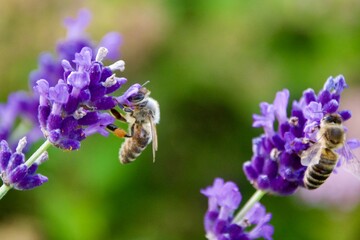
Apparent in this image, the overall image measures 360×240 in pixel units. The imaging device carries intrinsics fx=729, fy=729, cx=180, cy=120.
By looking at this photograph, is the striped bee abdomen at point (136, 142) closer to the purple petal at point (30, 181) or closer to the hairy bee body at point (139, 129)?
the hairy bee body at point (139, 129)

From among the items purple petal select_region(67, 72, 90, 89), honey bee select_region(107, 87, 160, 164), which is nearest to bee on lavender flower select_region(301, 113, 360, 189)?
honey bee select_region(107, 87, 160, 164)

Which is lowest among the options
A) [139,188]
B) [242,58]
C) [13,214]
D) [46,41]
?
[13,214]

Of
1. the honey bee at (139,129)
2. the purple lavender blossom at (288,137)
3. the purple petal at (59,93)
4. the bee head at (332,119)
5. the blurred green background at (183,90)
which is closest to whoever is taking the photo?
the purple petal at (59,93)

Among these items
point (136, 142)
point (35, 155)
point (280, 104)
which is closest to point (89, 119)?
point (35, 155)

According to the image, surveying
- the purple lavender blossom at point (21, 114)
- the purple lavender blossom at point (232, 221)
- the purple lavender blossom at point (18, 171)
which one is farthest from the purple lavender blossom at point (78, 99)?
the purple lavender blossom at point (21, 114)

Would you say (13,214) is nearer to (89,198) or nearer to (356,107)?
(89,198)

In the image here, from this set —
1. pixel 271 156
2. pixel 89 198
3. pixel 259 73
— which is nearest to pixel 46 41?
pixel 89 198

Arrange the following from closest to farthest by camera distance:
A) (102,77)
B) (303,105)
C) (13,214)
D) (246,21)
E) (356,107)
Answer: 1. (102,77)
2. (303,105)
3. (13,214)
4. (356,107)
5. (246,21)
